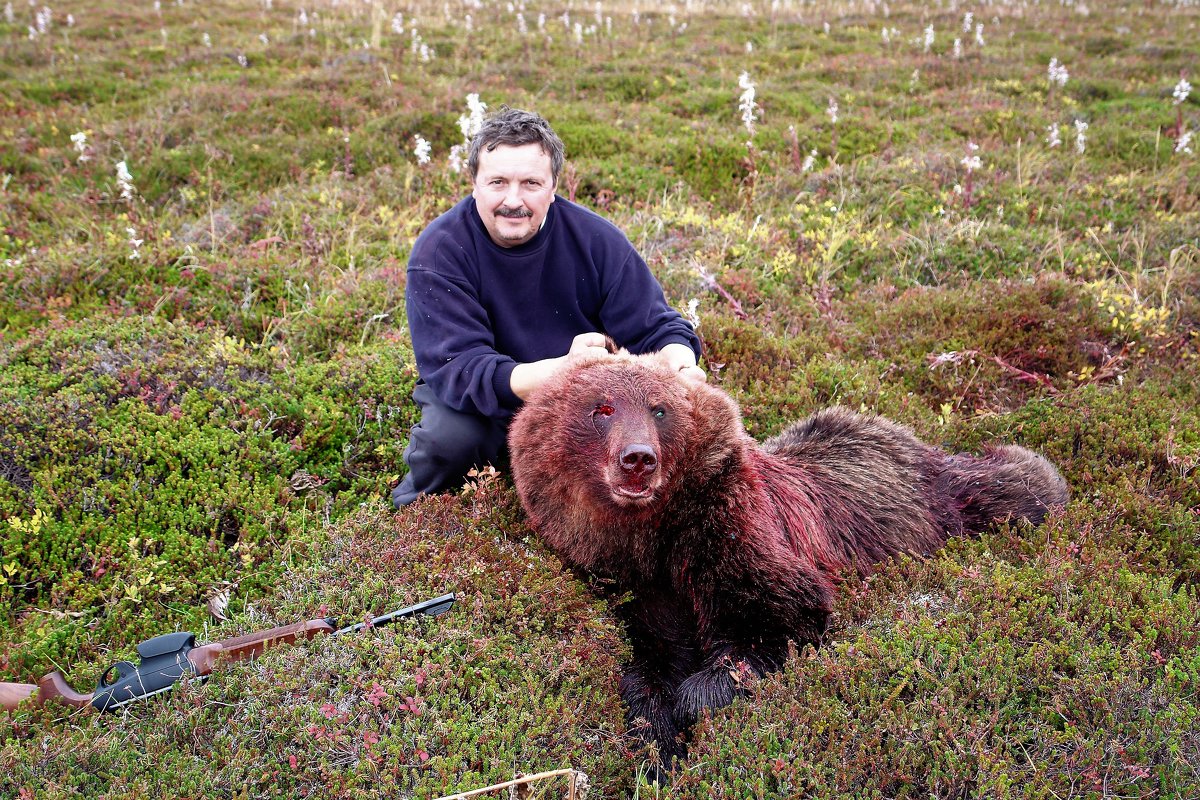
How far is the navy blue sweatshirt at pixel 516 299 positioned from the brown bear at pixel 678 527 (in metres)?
0.60

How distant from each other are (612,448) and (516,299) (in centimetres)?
151

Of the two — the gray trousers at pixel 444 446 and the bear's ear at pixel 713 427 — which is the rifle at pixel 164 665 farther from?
the bear's ear at pixel 713 427

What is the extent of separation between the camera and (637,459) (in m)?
3.00

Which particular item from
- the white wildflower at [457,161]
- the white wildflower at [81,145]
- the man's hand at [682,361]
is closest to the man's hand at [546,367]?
the man's hand at [682,361]

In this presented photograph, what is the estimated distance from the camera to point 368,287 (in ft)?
21.4

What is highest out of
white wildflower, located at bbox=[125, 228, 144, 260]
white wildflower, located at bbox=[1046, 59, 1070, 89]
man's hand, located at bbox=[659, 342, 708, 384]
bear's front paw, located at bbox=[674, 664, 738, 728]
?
white wildflower, located at bbox=[1046, 59, 1070, 89]

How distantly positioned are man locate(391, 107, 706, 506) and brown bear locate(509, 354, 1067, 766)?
328mm

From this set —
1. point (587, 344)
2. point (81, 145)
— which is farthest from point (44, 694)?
point (81, 145)

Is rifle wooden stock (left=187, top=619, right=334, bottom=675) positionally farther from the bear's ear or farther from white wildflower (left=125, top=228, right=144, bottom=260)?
white wildflower (left=125, top=228, right=144, bottom=260)

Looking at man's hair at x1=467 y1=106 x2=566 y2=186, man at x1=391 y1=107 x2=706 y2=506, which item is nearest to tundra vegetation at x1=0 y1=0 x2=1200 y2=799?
man at x1=391 y1=107 x2=706 y2=506

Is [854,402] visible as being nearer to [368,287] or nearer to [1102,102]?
[368,287]

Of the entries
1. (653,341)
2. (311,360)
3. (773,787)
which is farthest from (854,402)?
(311,360)

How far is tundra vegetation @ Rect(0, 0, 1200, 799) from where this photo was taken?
275cm

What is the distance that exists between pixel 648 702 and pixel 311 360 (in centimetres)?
372
